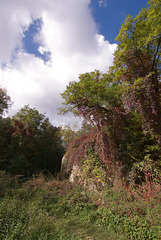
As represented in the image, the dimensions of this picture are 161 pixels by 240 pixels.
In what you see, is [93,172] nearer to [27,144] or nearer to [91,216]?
[91,216]

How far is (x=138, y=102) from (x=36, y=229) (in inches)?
211

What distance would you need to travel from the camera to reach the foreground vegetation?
11.6 ft

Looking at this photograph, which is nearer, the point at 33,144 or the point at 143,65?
the point at 143,65

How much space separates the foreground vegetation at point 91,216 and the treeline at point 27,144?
6.49 metres

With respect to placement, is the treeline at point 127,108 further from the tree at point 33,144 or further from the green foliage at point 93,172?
the tree at point 33,144

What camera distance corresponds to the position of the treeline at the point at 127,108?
539cm

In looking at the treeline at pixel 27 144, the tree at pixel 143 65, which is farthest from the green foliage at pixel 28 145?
the tree at pixel 143 65

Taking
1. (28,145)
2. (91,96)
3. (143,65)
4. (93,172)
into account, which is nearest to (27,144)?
(28,145)

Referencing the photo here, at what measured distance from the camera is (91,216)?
16.0 ft

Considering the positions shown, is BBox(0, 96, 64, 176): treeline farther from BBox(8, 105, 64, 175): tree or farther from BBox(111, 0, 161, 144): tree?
BBox(111, 0, 161, 144): tree

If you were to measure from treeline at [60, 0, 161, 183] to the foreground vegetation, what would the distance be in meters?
1.05

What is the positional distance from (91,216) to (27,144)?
36.1 feet

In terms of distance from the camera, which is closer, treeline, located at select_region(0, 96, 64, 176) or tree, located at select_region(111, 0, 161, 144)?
tree, located at select_region(111, 0, 161, 144)

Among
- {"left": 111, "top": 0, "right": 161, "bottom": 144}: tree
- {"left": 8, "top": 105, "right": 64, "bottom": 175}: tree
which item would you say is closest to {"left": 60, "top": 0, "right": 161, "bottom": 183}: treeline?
{"left": 111, "top": 0, "right": 161, "bottom": 144}: tree
